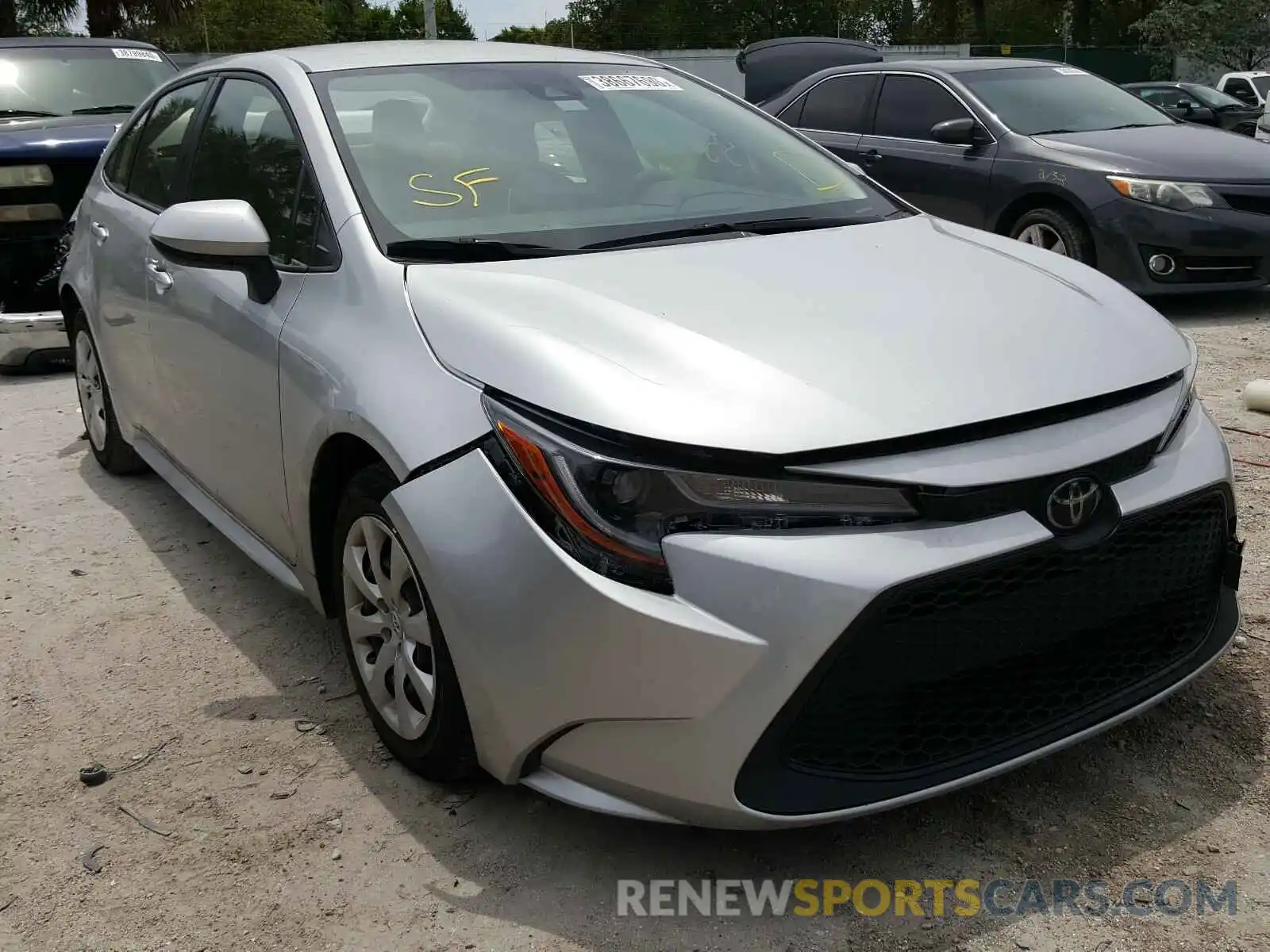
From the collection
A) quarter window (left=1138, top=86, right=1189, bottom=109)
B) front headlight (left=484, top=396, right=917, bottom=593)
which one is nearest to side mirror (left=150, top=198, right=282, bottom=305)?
front headlight (left=484, top=396, right=917, bottom=593)

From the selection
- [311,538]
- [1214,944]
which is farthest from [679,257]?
[1214,944]

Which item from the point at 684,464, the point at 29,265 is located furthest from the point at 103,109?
the point at 684,464

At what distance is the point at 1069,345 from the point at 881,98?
6720 mm

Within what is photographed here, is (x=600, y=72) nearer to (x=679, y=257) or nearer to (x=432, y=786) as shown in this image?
(x=679, y=257)

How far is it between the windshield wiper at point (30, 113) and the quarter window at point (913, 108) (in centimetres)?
530

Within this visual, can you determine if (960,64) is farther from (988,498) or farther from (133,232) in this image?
(988,498)

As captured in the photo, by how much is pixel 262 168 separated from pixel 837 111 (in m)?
6.43

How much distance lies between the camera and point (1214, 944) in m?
2.15

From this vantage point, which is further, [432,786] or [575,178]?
[575,178]

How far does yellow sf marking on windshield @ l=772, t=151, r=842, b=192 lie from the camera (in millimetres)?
3475

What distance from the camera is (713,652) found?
207 cm

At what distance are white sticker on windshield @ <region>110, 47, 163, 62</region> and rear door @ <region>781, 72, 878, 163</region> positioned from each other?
4.44 metres

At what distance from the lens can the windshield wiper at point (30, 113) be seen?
756 centimetres

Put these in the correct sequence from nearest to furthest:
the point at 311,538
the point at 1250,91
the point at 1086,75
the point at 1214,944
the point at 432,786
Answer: the point at 1214,944 < the point at 432,786 < the point at 311,538 < the point at 1086,75 < the point at 1250,91
